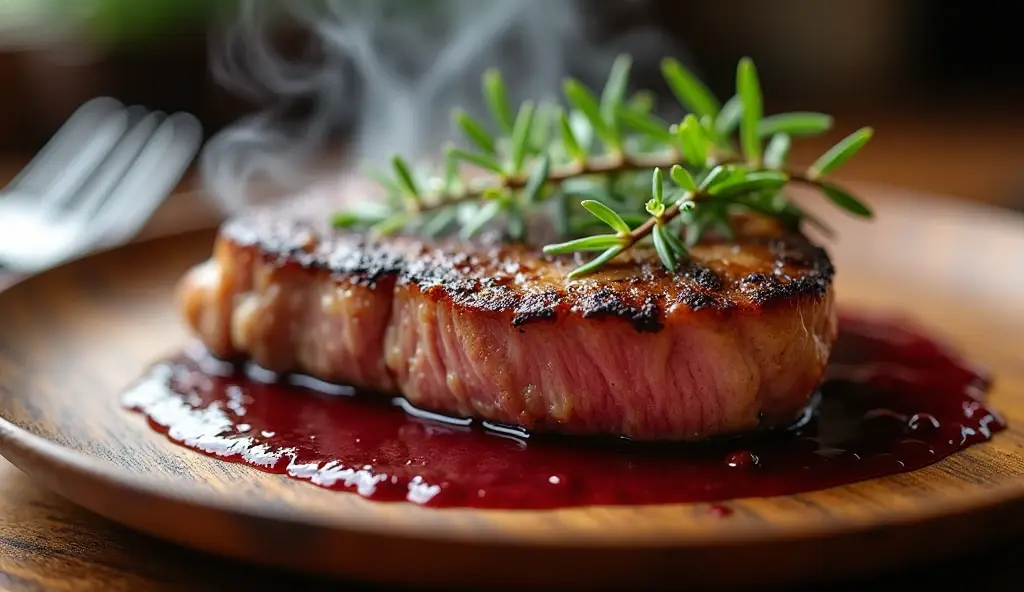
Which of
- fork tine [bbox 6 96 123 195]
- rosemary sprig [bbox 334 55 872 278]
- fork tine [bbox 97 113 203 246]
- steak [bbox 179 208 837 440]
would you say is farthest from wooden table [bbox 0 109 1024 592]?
fork tine [bbox 6 96 123 195]

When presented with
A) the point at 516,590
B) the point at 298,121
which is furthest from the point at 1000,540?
the point at 298,121

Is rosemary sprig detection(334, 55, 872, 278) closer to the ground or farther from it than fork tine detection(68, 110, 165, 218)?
farther from it

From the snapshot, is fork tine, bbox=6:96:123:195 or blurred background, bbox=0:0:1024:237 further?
blurred background, bbox=0:0:1024:237

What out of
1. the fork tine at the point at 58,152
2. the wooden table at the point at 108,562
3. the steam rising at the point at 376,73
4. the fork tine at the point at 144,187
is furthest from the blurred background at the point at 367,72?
the wooden table at the point at 108,562

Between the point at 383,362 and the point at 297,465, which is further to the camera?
the point at 383,362

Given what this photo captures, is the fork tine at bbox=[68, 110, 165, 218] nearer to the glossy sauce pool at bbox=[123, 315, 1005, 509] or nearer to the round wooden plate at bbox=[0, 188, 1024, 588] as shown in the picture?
the round wooden plate at bbox=[0, 188, 1024, 588]

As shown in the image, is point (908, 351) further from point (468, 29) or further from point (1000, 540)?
point (468, 29)
